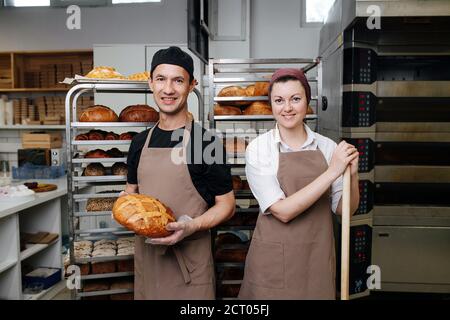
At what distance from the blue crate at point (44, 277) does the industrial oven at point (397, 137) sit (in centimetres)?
230

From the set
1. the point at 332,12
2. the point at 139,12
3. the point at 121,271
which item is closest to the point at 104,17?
the point at 139,12

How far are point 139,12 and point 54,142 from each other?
1899 mm

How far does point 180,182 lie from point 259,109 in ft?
3.36

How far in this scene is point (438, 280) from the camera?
268cm

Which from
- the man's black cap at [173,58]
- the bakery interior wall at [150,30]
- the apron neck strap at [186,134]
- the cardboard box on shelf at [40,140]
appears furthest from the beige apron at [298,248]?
the cardboard box on shelf at [40,140]

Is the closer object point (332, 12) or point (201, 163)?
point (201, 163)

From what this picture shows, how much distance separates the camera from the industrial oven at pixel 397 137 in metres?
2.51

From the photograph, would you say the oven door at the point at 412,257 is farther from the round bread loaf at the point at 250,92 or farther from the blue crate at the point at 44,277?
the blue crate at the point at 44,277

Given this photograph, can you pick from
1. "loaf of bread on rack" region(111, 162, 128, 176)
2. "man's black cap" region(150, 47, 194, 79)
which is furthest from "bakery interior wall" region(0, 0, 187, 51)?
"man's black cap" region(150, 47, 194, 79)

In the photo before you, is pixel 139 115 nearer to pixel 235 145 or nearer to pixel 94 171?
pixel 94 171

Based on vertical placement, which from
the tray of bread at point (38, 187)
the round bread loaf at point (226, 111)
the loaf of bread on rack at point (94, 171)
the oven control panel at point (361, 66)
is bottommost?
the tray of bread at point (38, 187)

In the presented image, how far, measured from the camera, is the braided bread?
4.65 feet

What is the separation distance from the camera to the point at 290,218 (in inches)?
58.4
